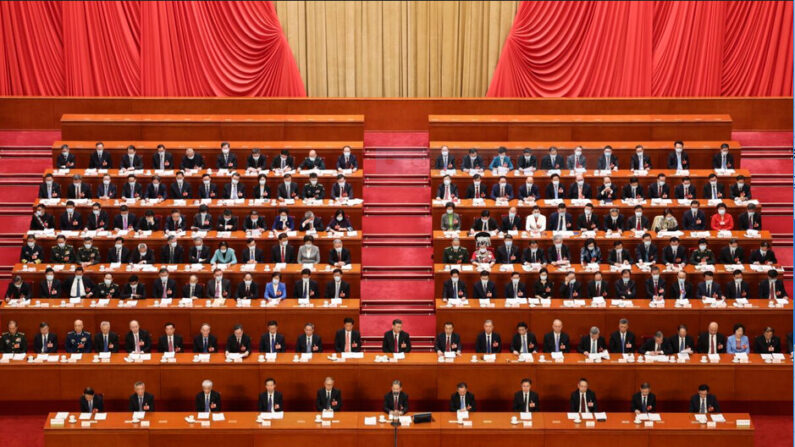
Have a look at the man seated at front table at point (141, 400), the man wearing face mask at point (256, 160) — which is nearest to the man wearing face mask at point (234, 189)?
the man wearing face mask at point (256, 160)

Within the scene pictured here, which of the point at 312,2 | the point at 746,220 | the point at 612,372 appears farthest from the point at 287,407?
the point at 312,2

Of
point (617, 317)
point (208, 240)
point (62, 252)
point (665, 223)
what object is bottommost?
point (617, 317)

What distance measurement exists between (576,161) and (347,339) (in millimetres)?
4287

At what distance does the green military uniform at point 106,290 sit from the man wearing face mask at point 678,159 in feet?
22.7

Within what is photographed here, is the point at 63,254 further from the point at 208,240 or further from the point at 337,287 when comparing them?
the point at 337,287

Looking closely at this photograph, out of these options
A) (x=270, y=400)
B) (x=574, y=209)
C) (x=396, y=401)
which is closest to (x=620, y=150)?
(x=574, y=209)

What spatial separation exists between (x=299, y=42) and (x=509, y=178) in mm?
4172

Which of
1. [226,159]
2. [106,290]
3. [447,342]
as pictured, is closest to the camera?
[447,342]

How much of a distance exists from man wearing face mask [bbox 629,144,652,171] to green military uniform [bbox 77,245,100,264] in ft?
21.5

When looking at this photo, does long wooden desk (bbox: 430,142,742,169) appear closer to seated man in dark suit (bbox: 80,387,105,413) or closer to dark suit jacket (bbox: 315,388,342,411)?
dark suit jacket (bbox: 315,388,342,411)

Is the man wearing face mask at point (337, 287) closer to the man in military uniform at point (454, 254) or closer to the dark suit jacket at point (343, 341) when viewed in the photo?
the dark suit jacket at point (343, 341)

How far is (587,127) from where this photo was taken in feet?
47.1

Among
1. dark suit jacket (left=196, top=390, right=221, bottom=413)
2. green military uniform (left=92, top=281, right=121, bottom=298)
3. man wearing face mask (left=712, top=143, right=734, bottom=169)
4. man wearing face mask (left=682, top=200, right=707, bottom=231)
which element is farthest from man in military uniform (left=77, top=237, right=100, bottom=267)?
man wearing face mask (left=712, top=143, right=734, bottom=169)

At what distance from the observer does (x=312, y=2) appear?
51.1 ft
